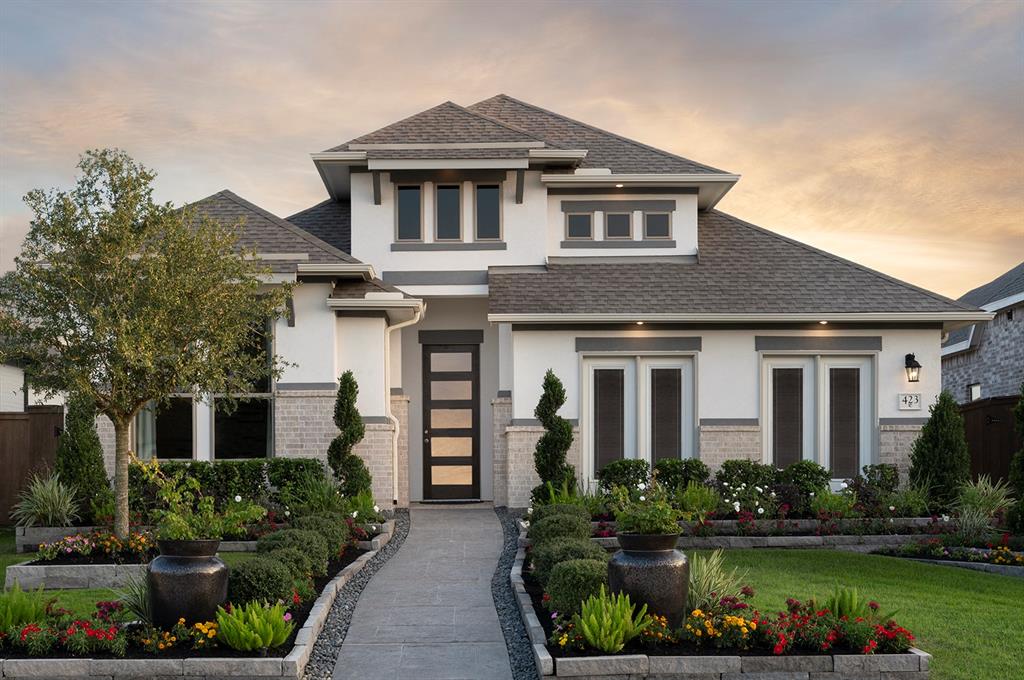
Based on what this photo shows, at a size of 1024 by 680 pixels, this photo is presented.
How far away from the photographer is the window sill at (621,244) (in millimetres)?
20016

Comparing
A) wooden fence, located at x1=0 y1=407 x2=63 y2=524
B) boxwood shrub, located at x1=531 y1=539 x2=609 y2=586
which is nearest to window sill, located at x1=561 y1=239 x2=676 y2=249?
wooden fence, located at x1=0 y1=407 x2=63 y2=524

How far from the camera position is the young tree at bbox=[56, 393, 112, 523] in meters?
14.8

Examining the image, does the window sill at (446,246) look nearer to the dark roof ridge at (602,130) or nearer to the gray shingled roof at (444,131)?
the gray shingled roof at (444,131)

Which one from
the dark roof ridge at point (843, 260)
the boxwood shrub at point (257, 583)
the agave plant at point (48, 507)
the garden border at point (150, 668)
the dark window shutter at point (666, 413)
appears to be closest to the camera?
the garden border at point (150, 668)

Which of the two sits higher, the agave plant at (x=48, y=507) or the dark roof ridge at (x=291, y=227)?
the dark roof ridge at (x=291, y=227)

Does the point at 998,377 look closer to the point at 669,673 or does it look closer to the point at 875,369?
the point at 875,369

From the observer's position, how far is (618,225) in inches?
797

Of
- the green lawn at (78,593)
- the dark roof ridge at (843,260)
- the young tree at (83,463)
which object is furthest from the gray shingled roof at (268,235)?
the dark roof ridge at (843,260)

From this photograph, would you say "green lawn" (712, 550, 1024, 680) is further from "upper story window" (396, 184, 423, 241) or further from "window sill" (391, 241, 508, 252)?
"upper story window" (396, 184, 423, 241)

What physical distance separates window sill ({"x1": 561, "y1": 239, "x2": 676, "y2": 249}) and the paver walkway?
697 cm

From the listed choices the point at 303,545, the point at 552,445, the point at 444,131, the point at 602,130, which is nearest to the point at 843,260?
the point at 602,130

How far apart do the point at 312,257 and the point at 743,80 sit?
8.19 meters

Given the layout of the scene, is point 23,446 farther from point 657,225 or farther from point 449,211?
point 657,225

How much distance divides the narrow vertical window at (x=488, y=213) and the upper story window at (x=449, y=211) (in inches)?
14.6
